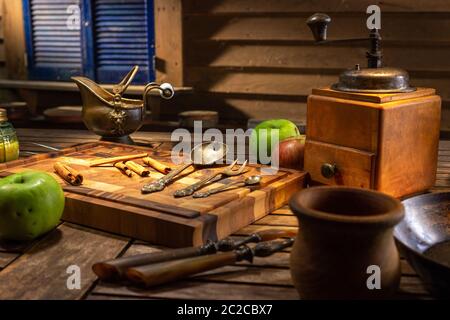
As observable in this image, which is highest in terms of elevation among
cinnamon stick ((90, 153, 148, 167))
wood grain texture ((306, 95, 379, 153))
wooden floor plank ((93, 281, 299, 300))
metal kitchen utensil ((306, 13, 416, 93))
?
metal kitchen utensil ((306, 13, 416, 93))

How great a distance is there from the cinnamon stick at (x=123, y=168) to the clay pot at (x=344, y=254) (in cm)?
76

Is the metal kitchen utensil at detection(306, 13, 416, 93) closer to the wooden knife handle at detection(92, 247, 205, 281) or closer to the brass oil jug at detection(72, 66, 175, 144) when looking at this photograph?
the wooden knife handle at detection(92, 247, 205, 281)

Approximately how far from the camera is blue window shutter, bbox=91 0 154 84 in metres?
3.82

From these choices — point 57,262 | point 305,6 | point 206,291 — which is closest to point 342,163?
point 206,291

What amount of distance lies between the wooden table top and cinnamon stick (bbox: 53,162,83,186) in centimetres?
17

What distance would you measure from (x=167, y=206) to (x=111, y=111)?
90cm

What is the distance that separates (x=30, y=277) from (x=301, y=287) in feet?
1.67

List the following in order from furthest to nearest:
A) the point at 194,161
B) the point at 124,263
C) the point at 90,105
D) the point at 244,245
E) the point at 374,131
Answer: the point at 90,105 < the point at 194,161 < the point at 374,131 < the point at 244,245 < the point at 124,263

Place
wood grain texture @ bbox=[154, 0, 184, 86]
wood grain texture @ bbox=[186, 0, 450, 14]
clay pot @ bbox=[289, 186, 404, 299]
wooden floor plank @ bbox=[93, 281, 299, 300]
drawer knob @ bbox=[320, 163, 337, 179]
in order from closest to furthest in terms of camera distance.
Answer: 1. clay pot @ bbox=[289, 186, 404, 299]
2. wooden floor plank @ bbox=[93, 281, 299, 300]
3. drawer knob @ bbox=[320, 163, 337, 179]
4. wood grain texture @ bbox=[186, 0, 450, 14]
5. wood grain texture @ bbox=[154, 0, 184, 86]

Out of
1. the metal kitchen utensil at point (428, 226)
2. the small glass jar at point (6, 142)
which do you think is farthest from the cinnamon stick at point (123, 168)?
the metal kitchen utensil at point (428, 226)

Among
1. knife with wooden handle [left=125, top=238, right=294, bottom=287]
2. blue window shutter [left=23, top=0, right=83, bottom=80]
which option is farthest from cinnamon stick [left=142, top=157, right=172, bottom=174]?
blue window shutter [left=23, top=0, right=83, bottom=80]

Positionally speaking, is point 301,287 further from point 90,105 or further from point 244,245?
point 90,105
